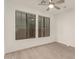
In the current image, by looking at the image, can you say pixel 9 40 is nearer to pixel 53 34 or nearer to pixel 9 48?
pixel 9 48

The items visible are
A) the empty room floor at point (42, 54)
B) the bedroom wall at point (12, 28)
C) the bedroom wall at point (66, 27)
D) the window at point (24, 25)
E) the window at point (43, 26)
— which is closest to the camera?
the empty room floor at point (42, 54)

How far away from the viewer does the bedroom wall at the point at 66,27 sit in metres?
5.60

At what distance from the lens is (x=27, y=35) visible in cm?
515

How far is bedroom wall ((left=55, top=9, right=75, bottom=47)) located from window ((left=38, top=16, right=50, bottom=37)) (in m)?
1.13

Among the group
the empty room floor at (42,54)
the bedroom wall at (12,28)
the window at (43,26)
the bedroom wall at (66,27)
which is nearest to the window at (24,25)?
the bedroom wall at (12,28)

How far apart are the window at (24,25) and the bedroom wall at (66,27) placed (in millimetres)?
2743

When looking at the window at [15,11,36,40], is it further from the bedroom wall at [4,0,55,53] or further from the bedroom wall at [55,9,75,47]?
the bedroom wall at [55,9,75,47]

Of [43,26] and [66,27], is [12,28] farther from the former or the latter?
[66,27]

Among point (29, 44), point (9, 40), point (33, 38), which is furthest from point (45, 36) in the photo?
point (9, 40)

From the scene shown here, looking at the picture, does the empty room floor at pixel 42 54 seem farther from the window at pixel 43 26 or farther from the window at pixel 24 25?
the window at pixel 43 26

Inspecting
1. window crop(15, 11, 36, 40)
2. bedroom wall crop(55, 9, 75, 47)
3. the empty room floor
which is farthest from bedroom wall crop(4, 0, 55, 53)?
bedroom wall crop(55, 9, 75, 47)

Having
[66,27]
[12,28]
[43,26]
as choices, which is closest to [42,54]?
[12,28]

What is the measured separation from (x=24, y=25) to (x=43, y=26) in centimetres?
212
